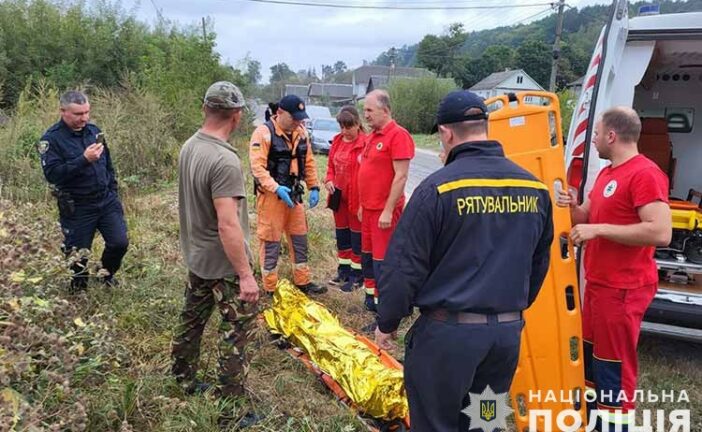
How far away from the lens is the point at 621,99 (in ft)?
10.7

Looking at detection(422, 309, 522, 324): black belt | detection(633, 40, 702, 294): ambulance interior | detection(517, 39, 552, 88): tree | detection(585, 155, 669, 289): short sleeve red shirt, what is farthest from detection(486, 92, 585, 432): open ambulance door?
detection(517, 39, 552, 88): tree

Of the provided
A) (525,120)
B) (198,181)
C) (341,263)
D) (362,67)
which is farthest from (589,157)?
(362,67)

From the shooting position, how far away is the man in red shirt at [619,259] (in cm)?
246

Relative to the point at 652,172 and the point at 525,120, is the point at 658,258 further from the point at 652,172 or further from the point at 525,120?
the point at 525,120

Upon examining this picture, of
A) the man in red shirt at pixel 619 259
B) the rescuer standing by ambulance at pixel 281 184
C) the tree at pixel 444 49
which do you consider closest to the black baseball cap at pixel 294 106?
the rescuer standing by ambulance at pixel 281 184

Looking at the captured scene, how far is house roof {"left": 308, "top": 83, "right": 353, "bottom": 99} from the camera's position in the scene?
248 feet

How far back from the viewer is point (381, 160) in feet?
13.0

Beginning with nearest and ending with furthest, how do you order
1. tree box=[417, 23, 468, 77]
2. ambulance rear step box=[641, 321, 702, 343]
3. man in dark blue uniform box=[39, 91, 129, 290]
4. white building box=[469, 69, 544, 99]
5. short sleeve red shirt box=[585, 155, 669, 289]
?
short sleeve red shirt box=[585, 155, 669, 289]
ambulance rear step box=[641, 321, 702, 343]
man in dark blue uniform box=[39, 91, 129, 290]
white building box=[469, 69, 544, 99]
tree box=[417, 23, 468, 77]

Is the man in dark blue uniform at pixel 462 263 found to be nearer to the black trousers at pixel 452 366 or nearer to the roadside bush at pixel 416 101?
the black trousers at pixel 452 366

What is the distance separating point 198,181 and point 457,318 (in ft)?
4.80

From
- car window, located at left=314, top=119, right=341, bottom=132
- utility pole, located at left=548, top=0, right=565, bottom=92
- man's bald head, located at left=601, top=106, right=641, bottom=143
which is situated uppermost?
utility pole, located at left=548, top=0, right=565, bottom=92

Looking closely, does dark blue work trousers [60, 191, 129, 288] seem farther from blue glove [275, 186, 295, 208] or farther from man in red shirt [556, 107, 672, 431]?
man in red shirt [556, 107, 672, 431]

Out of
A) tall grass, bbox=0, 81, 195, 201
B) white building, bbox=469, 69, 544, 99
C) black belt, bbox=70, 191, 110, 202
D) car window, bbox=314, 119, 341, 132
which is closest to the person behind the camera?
black belt, bbox=70, 191, 110, 202

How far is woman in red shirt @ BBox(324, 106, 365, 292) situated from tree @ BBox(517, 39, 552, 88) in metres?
57.0
